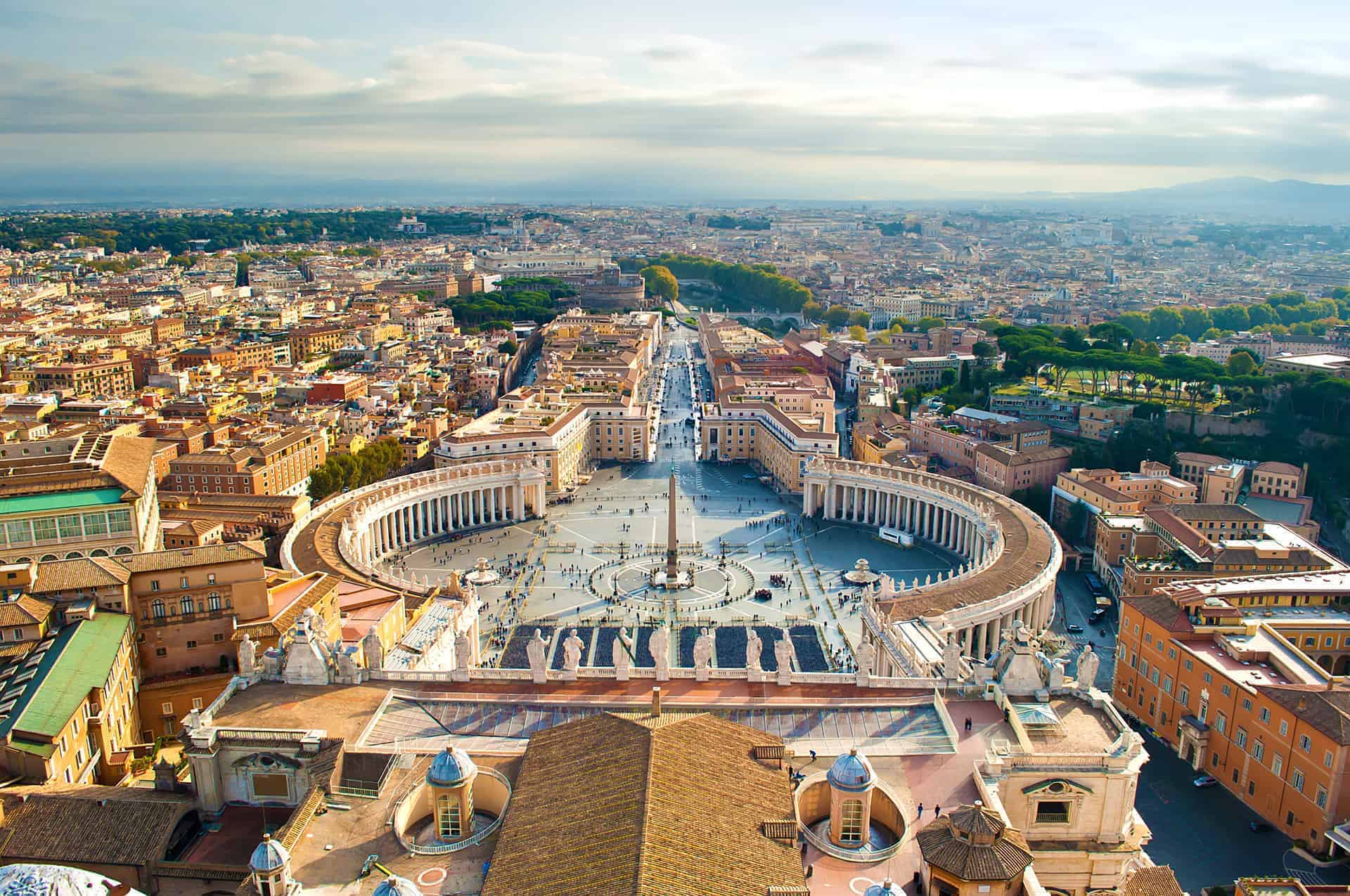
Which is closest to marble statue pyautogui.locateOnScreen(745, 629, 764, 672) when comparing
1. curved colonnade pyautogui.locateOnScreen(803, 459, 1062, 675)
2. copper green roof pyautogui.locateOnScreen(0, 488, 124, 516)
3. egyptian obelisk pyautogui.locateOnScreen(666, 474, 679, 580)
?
curved colonnade pyautogui.locateOnScreen(803, 459, 1062, 675)

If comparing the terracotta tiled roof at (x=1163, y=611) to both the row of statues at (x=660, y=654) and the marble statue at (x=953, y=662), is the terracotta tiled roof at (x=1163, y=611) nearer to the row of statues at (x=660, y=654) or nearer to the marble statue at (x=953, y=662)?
the marble statue at (x=953, y=662)

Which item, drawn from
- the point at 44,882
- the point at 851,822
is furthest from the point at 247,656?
the point at 851,822

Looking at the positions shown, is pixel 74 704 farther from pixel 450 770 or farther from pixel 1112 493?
pixel 1112 493

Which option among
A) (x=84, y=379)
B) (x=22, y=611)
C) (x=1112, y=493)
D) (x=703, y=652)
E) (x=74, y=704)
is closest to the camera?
(x=74, y=704)

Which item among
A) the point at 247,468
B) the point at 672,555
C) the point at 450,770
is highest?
the point at 450,770

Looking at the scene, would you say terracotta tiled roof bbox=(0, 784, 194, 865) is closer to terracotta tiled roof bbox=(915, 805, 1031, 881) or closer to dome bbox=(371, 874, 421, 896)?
dome bbox=(371, 874, 421, 896)

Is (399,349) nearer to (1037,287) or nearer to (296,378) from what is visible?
(296,378)
